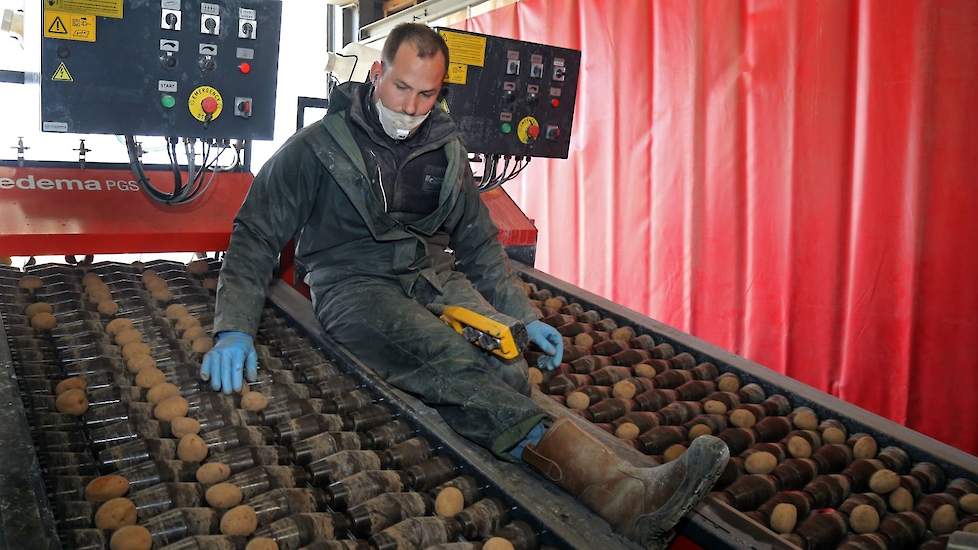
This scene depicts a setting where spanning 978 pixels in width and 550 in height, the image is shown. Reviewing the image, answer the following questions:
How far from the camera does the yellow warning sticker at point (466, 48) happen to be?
353 centimetres

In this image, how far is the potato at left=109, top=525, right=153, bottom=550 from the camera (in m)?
1.50

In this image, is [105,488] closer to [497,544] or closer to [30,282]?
[497,544]

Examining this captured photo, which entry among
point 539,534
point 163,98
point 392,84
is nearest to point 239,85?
point 163,98

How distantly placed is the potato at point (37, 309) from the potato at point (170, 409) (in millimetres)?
768

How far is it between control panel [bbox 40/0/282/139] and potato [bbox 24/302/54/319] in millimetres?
660

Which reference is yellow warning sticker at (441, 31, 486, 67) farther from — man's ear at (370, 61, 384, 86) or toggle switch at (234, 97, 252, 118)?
man's ear at (370, 61, 384, 86)

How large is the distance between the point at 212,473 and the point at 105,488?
0.23 metres

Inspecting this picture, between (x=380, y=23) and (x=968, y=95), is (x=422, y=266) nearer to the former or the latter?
(x=968, y=95)

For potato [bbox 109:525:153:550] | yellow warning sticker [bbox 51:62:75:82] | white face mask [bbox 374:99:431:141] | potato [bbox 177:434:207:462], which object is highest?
yellow warning sticker [bbox 51:62:75:82]

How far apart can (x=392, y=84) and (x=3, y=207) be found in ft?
5.14

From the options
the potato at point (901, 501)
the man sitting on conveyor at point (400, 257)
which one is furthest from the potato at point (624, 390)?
the potato at point (901, 501)

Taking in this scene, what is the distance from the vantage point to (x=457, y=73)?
359 cm

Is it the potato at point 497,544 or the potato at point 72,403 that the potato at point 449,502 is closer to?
the potato at point 497,544

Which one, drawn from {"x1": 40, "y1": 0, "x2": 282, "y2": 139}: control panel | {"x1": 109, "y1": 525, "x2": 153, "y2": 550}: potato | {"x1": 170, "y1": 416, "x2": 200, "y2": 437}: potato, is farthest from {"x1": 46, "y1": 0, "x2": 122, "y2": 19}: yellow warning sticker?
{"x1": 109, "y1": 525, "x2": 153, "y2": 550}: potato
